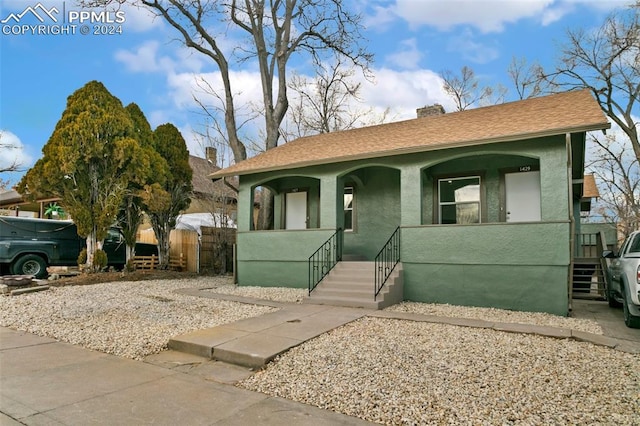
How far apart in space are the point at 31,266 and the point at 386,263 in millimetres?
11145

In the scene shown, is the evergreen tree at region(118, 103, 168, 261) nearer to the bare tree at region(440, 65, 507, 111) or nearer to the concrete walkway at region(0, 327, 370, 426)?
the concrete walkway at region(0, 327, 370, 426)

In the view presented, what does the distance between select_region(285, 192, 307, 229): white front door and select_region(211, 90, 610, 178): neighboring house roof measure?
4.89 feet

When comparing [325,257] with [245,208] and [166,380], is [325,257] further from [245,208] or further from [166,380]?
[166,380]

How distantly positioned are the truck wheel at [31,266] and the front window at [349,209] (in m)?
9.85

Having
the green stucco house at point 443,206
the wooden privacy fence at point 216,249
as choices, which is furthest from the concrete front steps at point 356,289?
the wooden privacy fence at point 216,249

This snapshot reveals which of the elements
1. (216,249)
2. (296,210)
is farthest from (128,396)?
(216,249)

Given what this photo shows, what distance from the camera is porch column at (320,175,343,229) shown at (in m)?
10.1

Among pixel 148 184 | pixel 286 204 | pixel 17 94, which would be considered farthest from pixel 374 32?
pixel 17 94

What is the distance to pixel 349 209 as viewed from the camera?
38.1ft

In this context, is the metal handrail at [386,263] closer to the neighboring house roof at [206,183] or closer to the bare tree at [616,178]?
the neighboring house roof at [206,183]

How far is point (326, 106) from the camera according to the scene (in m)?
22.4

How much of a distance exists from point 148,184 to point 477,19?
1202 cm

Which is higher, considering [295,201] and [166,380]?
[295,201]

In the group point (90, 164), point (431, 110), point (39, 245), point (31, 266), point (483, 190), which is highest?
point (431, 110)
